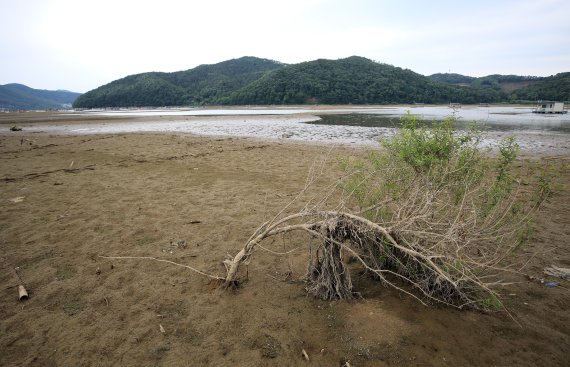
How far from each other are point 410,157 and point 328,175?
227 inches

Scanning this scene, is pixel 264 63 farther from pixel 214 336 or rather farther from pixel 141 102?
pixel 214 336

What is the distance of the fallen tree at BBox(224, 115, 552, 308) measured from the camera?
3.38m

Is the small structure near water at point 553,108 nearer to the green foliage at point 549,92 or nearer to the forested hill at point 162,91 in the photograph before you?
the green foliage at point 549,92

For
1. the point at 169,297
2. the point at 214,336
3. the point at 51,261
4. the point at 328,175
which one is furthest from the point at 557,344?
the point at 328,175

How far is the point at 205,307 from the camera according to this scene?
12.3 feet

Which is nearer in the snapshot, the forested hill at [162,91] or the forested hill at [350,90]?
the forested hill at [350,90]

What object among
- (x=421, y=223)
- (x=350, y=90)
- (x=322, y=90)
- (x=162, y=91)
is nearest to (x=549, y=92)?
(x=350, y=90)

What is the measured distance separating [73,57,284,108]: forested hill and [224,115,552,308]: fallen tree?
118603mm

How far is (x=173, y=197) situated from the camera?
7.82 meters

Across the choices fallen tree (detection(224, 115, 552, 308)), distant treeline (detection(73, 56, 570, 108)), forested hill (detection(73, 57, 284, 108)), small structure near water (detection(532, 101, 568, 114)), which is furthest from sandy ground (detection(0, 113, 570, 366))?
forested hill (detection(73, 57, 284, 108))

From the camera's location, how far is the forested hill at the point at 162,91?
12200 centimetres

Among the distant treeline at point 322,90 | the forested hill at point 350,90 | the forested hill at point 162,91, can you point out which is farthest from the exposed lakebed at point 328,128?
the forested hill at point 162,91

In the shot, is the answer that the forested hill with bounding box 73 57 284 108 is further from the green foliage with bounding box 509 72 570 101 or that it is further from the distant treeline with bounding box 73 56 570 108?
the green foliage with bounding box 509 72 570 101

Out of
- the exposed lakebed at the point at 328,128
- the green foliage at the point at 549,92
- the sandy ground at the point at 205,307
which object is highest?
the green foliage at the point at 549,92
